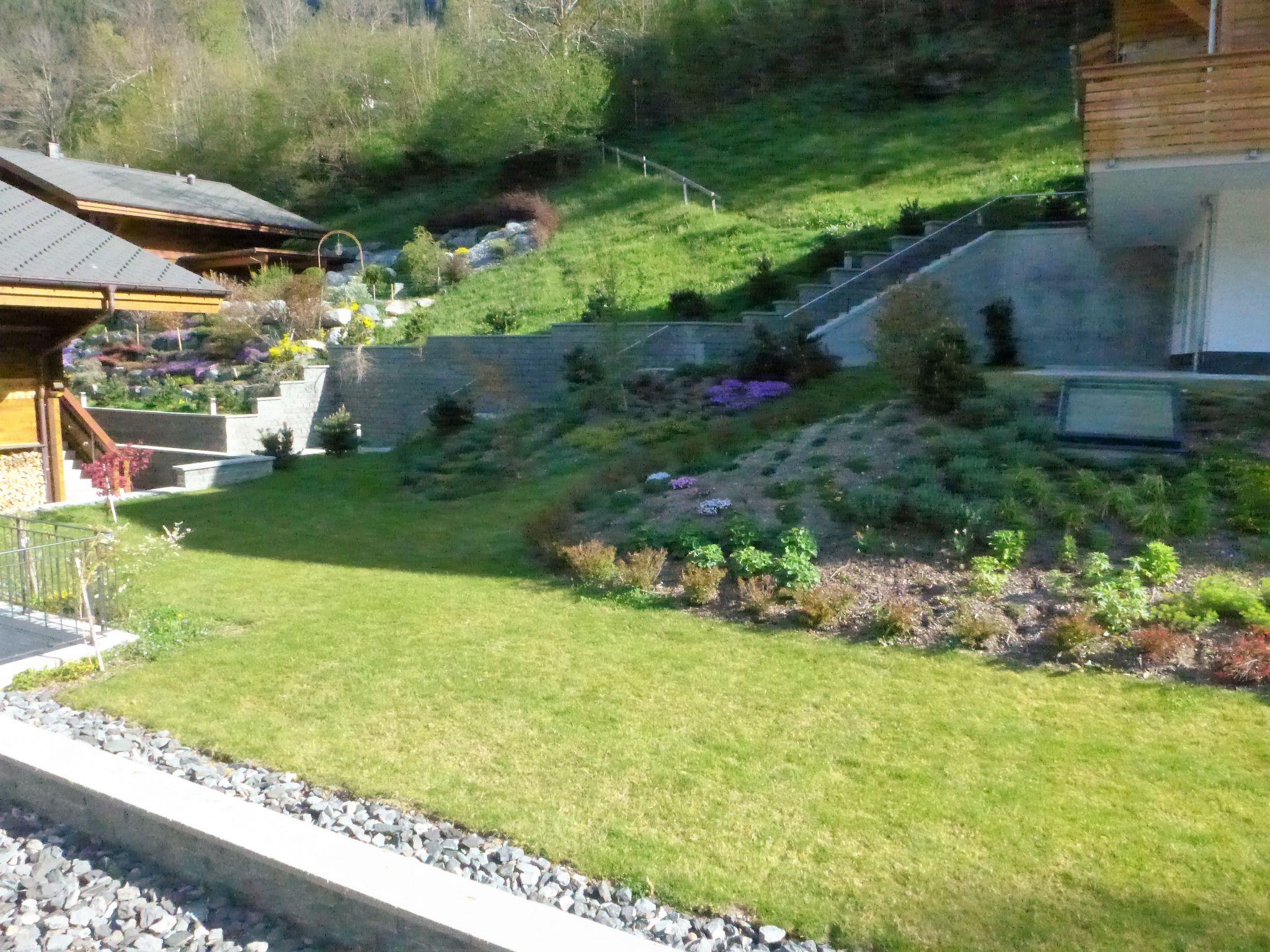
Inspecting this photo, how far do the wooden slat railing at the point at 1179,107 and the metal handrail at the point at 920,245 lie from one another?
20.8 ft

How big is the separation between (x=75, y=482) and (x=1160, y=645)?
43.0ft

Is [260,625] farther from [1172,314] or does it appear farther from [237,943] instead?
[1172,314]

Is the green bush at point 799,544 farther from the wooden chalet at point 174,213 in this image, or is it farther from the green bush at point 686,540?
the wooden chalet at point 174,213

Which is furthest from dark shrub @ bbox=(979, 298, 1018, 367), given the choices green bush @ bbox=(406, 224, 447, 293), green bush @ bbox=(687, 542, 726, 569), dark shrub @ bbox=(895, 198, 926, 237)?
green bush @ bbox=(406, 224, 447, 293)

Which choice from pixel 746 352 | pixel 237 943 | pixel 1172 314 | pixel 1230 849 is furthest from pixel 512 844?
pixel 1172 314

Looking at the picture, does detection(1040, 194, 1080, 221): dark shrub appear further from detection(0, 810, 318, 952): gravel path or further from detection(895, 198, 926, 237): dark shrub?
detection(0, 810, 318, 952): gravel path

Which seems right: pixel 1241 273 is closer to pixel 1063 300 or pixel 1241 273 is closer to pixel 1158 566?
pixel 1063 300

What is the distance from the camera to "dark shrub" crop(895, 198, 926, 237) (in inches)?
719

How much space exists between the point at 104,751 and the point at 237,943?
1.83m

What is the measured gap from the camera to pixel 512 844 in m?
4.31

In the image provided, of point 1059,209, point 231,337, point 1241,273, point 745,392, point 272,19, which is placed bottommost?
point 745,392

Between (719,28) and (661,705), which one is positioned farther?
(719,28)

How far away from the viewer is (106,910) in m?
4.28

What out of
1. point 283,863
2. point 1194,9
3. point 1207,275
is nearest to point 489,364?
point 1207,275
